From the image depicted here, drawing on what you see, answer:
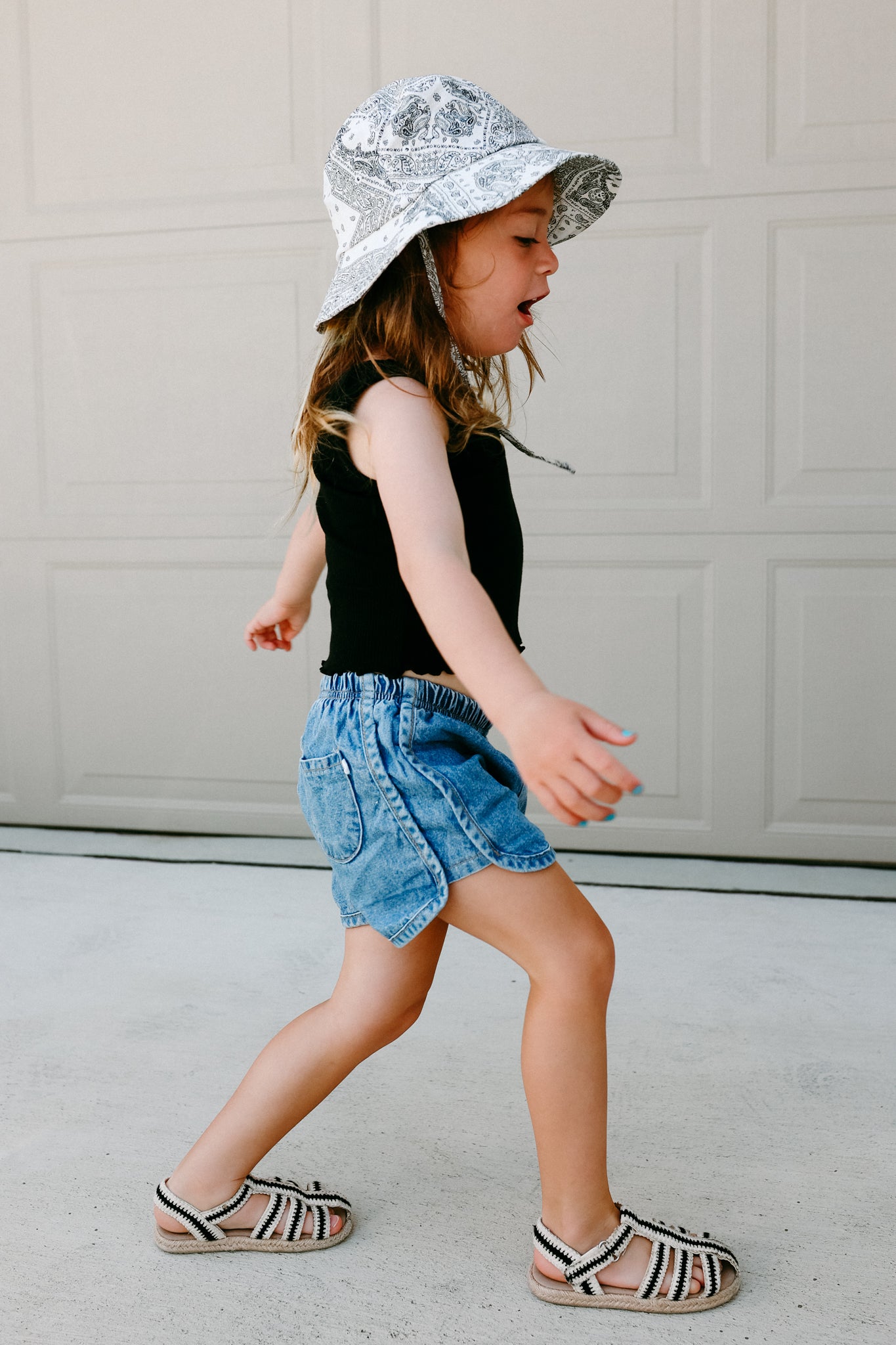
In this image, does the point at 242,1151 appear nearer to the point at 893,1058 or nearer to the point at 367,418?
the point at 367,418

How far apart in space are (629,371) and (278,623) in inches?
60.3

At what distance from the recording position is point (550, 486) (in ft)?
9.42

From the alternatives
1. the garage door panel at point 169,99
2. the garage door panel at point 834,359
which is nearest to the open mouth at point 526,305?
the garage door panel at point 834,359

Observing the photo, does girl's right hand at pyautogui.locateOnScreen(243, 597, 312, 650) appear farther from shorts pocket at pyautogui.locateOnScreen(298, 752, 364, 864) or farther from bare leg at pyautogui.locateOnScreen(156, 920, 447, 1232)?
bare leg at pyautogui.locateOnScreen(156, 920, 447, 1232)

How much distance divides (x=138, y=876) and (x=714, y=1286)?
1.88 m

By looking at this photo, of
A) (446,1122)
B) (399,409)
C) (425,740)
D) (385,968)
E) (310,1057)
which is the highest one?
(399,409)

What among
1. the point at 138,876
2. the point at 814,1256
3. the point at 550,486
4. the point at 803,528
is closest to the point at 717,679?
the point at 803,528

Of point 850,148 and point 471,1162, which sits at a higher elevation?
point 850,148

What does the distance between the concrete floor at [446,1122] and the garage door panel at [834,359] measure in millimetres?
974

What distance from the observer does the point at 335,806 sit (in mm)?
1235

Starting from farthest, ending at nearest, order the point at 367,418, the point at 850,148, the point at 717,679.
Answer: the point at 717,679 < the point at 850,148 < the point at 367,418

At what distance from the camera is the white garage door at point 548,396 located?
270 cm

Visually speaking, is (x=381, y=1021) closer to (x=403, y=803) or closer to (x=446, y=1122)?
(x=403, y=803)

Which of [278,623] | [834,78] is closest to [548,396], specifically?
[834,78]
